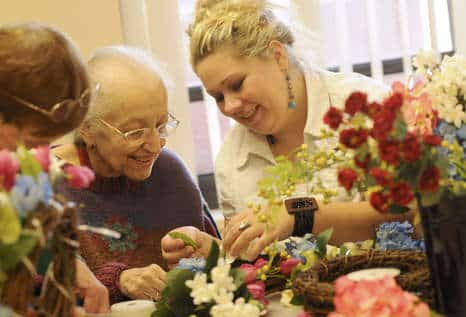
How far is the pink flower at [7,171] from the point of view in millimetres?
862

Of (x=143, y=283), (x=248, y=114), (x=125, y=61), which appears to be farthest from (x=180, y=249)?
(x=125, y=61)

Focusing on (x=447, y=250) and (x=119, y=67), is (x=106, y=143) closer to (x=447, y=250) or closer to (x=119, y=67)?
(x=119, y=67)

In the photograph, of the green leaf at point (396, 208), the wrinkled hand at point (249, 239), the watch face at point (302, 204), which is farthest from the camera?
the watch face at point (302, 204)

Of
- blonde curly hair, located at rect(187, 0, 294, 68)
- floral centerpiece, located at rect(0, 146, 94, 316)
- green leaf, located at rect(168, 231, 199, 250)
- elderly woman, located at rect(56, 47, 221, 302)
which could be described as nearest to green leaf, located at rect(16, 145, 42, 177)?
floral centerpiece, located at rect(0, 146, 94, 316)

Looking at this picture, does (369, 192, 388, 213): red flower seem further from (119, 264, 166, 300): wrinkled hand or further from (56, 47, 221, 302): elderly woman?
(56, 47, 221, 302): elderly woman

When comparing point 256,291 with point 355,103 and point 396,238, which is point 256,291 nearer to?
point 396,238

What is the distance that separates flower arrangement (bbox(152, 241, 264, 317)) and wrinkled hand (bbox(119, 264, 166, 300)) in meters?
0.43

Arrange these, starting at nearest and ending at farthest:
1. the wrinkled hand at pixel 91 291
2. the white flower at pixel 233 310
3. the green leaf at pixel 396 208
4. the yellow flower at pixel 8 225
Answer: the yellow flower at pixel 8 225
the green leaf at pixel 396 208
the white flower at pixel 233 310
the wrinkled hand at pixel 91 291

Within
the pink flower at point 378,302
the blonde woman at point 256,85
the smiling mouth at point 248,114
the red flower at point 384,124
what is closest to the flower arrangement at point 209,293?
the pink flower at point 378,302

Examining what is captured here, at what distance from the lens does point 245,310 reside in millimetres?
1200

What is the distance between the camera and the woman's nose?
7.00 feet

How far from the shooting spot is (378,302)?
0.93 meters

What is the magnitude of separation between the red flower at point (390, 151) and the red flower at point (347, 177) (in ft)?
0.15

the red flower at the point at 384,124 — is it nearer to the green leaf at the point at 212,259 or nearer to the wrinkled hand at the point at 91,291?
the green leaf at the point at 212,259
